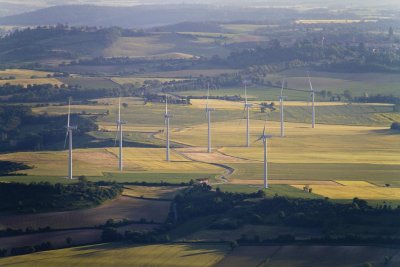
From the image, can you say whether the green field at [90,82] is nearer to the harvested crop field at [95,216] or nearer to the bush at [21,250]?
the harvested crop field at [95,216]

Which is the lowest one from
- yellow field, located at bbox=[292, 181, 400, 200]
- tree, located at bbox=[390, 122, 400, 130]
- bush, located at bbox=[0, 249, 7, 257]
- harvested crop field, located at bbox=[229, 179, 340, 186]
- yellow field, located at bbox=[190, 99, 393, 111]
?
bush, located at bbox=[0, 249, 7, 257]

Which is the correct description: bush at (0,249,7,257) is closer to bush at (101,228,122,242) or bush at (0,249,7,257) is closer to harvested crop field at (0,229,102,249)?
harvested crop field at (0,229,102,249)

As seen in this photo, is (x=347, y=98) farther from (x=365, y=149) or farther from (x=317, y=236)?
(x=317, y=236)

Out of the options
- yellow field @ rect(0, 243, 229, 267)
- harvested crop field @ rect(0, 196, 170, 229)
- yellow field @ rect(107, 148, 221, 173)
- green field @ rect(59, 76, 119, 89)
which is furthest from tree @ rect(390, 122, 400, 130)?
yellow field @ rect(0, 243, 229, 267)

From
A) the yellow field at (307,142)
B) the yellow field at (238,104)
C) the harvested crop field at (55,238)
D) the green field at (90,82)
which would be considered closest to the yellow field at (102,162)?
the yellow field at (307,142)

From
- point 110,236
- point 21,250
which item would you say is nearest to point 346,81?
point 110,236

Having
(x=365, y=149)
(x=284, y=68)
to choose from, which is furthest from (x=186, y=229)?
(x=284, y=68)
